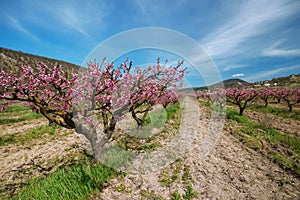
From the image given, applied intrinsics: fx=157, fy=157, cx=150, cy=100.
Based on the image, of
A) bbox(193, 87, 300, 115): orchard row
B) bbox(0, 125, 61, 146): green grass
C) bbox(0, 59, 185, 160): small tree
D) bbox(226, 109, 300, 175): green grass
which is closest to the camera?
bbox(0, 59, 185, 160): small tree

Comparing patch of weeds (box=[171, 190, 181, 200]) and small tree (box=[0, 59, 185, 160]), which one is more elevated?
small tree (box=[0, 59, 185, 160])

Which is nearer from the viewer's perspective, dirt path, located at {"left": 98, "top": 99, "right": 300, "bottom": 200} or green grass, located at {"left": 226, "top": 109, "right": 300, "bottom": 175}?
dirt path, located at {"left": 98, "top": 99, "right": 300, "bottom": 200}

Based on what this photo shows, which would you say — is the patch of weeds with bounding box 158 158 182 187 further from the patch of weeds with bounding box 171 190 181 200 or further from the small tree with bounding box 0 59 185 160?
the small tree with bounding box 0 59 185 160

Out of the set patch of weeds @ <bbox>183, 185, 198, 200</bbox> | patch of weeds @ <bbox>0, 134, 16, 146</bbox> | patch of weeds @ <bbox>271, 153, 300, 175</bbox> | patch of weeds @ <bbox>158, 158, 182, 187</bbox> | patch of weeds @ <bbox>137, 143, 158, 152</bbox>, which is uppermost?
patch of weeds @ <bbox>271, 153, 300, 175</bbox>

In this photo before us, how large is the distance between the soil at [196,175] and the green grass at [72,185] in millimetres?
280

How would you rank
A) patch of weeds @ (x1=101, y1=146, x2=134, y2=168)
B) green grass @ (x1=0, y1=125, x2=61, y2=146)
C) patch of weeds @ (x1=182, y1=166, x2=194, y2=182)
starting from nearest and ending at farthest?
1. patch of weeds @ (x1=182, y1=166, x2=194, y2=182)
2. patch of weeds @ (x1=101, y1=146, x2=134, y2=168)
3. green grass @ (x1=0, y1=125, x2=61, y2=146)

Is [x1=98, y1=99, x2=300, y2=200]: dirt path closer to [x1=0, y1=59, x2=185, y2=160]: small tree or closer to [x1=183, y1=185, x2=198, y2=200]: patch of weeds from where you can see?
[x1=183, y1=185, x2=198, y2=200]: patch of weeds

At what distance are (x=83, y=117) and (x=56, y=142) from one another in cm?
508

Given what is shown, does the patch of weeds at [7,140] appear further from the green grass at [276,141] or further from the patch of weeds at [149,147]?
the green grass at [276,141]

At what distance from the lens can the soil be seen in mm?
3789

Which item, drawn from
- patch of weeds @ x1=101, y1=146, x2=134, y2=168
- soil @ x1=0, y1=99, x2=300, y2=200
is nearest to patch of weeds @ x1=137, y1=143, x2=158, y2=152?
patch of weeds @ x1=101, y1=146, x2=134, y2=168

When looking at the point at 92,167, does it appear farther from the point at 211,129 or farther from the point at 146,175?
the point at 211,129

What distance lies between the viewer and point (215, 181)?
13.9 feet

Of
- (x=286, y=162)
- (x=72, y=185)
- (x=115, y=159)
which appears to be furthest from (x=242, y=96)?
(x=72, y=185)
